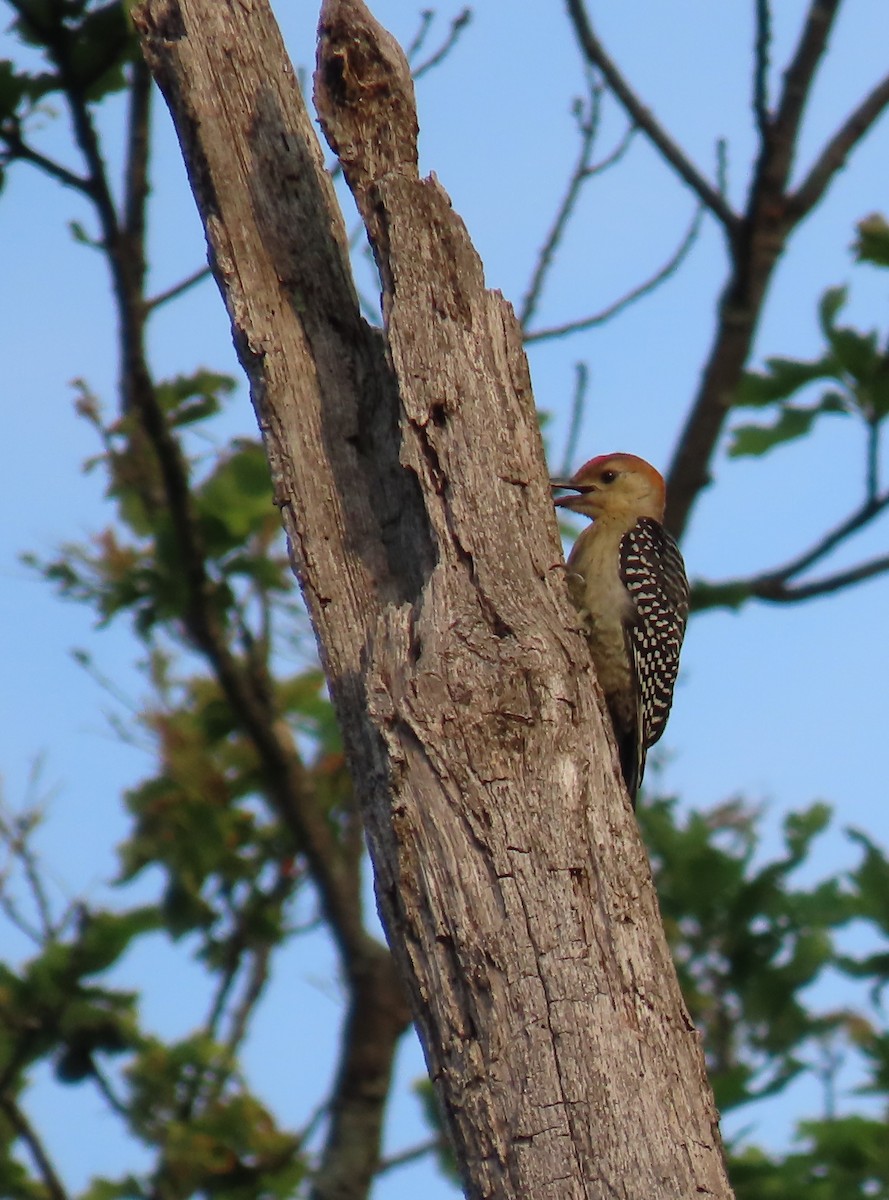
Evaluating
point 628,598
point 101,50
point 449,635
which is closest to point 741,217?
point 628,598

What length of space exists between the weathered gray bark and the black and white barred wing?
167 centimetres

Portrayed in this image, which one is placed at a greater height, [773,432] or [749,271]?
[749,271]

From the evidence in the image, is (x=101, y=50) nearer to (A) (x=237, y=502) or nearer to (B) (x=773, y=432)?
(A) (x=237, y=502)

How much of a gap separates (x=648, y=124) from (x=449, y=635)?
4.43 metres

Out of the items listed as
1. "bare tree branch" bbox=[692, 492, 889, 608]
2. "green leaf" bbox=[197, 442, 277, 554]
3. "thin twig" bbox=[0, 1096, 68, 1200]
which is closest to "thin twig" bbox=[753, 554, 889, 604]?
"bare tree branch" bbox=[692, 492, 889, 608]

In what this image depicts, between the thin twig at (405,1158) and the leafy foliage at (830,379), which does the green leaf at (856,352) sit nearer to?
the leafy foliage at (830,379)

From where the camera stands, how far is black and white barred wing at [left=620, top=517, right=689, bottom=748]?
5504 mm

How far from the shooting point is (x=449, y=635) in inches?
143

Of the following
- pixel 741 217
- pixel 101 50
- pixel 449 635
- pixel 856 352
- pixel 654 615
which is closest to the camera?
pixel 449 635

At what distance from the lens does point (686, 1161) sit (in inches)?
130

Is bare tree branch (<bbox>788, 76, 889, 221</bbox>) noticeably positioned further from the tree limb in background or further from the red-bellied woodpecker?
the red-bellied woodpecker

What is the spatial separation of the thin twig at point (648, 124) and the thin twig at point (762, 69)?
355 mm

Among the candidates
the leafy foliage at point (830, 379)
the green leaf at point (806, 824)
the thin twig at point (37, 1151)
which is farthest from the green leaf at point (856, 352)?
the thin twig at point (37, 1151)

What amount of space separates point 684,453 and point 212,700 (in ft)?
8.95
